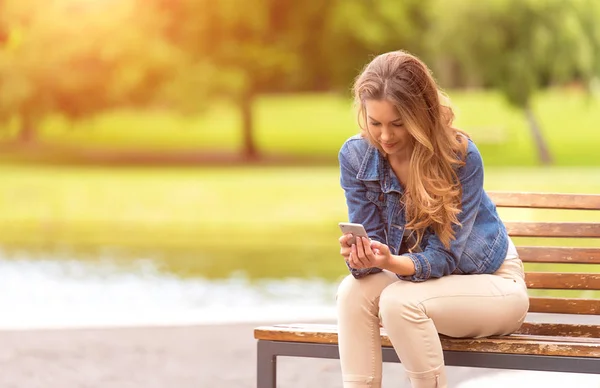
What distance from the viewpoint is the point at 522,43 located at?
1198cm

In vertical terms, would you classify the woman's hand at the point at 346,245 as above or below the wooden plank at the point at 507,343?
above

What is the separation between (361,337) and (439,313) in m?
0.17

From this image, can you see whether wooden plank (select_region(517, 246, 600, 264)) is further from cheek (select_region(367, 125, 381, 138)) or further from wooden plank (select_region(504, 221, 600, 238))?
cheek (select_region(367, 125, 381, 138))

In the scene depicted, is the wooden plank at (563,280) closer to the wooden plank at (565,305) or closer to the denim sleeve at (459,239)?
the wooden plank at (565,305)

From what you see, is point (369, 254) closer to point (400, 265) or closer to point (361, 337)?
point (400, 265)

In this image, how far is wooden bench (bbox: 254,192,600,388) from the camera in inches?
90.0

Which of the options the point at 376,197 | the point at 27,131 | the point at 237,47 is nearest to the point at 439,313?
the point at 376,197

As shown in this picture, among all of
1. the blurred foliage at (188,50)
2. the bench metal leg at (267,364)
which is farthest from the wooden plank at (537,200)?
the blurred foliage at (188,50)

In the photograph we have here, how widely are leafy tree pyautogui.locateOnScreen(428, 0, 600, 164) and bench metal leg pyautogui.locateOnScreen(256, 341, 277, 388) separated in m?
9.72

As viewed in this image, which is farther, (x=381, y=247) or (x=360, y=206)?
(x=360, y=206)

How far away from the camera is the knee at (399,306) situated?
222cm

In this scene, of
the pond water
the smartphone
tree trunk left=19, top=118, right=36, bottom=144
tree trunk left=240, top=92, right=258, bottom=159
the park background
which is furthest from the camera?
tree trunk left=19, top=118, right=36, bottom=144

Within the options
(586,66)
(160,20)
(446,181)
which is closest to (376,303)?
(446,181)

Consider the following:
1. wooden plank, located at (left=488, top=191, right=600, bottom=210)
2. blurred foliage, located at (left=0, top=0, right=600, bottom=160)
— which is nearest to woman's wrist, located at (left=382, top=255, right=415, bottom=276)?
wooden plank, located at (left=488, top=191, right=600, bottom=210)
